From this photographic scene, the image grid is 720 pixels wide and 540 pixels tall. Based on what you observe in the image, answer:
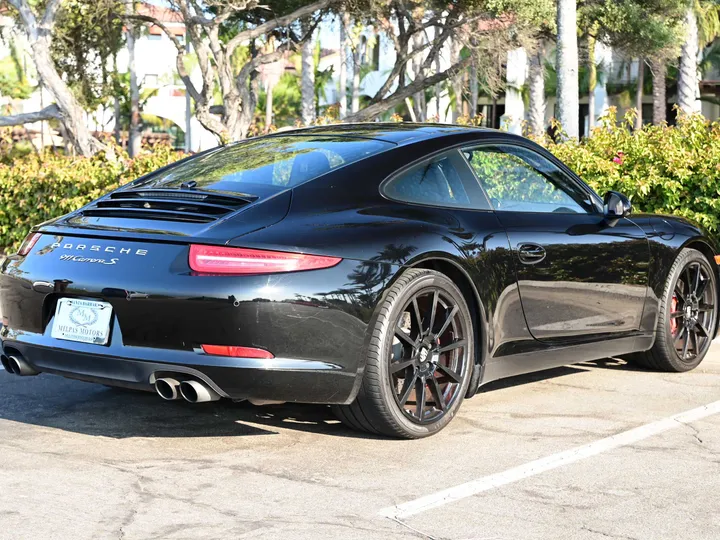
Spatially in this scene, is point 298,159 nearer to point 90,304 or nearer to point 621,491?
point 90,304

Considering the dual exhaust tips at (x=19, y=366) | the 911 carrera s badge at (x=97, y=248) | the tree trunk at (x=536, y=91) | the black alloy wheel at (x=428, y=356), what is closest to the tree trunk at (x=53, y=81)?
the tree trunk at (x=536, y=91)

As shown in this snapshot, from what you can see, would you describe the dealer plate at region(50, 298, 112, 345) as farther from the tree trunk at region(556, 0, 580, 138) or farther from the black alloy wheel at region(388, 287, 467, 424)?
the tree trunk at region(556, 0, 580, 138)

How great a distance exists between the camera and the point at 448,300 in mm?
5195

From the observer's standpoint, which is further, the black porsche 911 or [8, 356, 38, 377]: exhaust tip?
[8, 356, 38, 377]: exhaust tip

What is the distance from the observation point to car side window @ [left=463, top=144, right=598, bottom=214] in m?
5.72

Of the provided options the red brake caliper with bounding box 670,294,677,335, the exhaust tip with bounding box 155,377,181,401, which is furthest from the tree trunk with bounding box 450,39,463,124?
the exhaust tip with bounding box 155,377,181,401

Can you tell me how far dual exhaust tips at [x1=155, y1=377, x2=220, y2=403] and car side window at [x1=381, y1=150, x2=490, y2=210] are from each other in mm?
1228

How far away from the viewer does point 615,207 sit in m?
6.20

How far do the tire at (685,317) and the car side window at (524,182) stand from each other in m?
0.87

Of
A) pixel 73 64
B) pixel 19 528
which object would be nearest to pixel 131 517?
pixel 19 528

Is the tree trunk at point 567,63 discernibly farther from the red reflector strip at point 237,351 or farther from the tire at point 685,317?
the red reflector strip at point 237,351

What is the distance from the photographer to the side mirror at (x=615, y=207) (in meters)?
6.21

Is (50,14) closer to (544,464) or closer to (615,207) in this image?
(615,207)

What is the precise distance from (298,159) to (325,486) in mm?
1686
